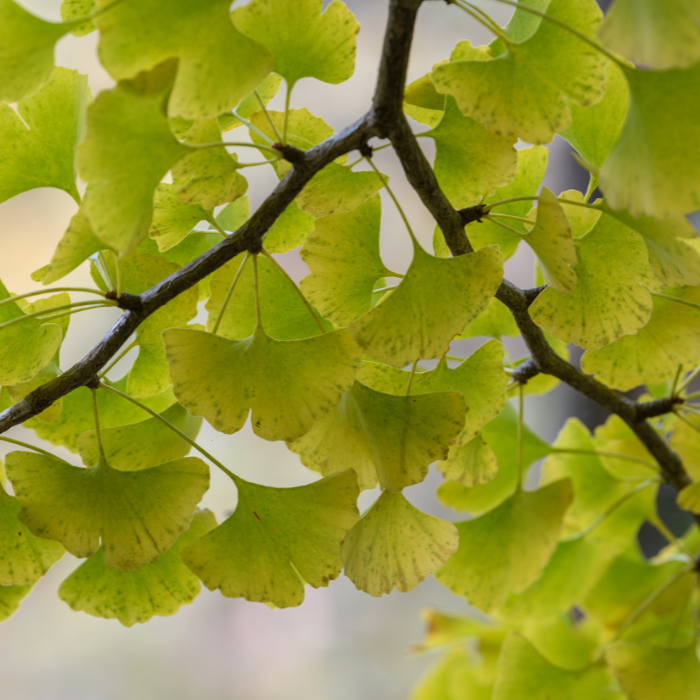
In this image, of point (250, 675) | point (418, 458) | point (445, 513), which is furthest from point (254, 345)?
point (250, 675)

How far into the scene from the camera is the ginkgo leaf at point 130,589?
0.41 metres

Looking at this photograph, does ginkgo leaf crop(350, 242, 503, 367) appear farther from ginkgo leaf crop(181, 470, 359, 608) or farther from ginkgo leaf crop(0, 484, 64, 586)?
ginkgo leaf crop(0, 484, 64, 586)

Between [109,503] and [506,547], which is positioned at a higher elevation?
[109,503]

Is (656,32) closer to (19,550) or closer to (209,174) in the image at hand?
(209,174)

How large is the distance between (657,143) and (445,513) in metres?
1.03

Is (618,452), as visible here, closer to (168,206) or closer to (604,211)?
(604,211)

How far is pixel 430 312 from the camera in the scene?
32cm

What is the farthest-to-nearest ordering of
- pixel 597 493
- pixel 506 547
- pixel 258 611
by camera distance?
pixel 258 611 < pixel 597 493 < pixel 506 547

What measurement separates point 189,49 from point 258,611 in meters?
1.17

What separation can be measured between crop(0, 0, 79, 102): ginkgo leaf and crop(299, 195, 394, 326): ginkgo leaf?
0.47 ft

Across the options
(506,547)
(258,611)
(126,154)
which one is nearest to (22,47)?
(126,154)

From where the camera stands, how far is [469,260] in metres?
0.31

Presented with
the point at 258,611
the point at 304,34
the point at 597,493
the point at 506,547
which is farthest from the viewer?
the point at 258,611

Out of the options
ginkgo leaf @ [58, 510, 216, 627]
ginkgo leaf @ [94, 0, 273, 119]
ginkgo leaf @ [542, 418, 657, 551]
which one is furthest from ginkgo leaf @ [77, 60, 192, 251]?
ginkgo leaf @ [542, 418, 657, 551]
